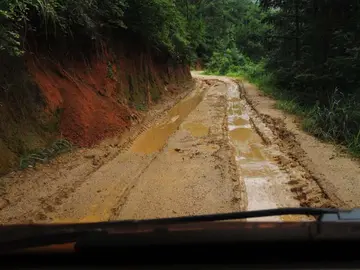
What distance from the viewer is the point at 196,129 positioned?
1208cm

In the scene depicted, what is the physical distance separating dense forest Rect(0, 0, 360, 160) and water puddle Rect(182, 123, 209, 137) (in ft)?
9.22

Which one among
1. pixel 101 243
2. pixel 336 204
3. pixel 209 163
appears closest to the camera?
pixel 101 243

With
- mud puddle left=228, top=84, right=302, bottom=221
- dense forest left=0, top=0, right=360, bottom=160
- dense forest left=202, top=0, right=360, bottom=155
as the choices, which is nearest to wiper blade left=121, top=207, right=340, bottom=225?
mud puddle left=228, top=84, right=302, bottom=221

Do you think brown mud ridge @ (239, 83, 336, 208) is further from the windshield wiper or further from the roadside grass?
the windshield wiper

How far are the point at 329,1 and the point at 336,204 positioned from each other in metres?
9.87

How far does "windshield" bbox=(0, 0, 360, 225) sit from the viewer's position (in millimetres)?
6070

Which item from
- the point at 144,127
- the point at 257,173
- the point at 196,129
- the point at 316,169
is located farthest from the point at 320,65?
the point at 257,173

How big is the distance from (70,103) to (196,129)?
3897mm

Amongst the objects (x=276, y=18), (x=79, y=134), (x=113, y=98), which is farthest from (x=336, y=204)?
(x=276, y=18)

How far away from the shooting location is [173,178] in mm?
7129

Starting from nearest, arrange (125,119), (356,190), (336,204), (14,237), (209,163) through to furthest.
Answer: (14,237) → (336,204) → (356,190) → (209,163) → (125,119)

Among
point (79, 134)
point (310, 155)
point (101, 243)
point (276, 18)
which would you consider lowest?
point (310, 155)

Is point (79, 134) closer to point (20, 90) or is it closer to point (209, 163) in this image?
point (20, 90)

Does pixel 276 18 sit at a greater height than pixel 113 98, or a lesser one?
greater
